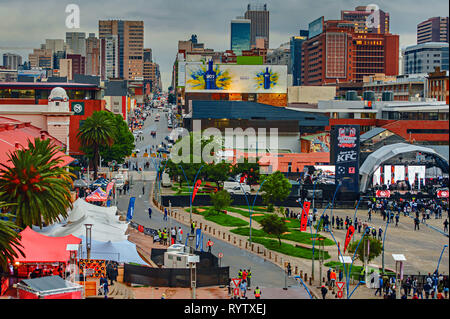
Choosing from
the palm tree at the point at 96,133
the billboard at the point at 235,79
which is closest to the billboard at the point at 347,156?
the palm tree at the point at 96,133

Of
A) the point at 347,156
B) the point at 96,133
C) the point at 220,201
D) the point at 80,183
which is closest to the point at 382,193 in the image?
the point at 347,156

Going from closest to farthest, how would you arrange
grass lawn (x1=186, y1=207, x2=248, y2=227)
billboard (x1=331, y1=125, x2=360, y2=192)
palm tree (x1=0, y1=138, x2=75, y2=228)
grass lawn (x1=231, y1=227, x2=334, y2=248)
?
palm tree (x1=0, y1=138, x2=75, y2=228)
grass lawn (x1=231, y1=227, x2=334, y2=248)
grass lawn (x1=186, y1=207, x2=248, y2=227)
billboard (x1=331, y1=125, x2=360, y2=192)

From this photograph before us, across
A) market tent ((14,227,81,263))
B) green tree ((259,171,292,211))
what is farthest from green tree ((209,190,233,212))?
market tent ((14,227,81,263))

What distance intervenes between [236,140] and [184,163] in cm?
5059

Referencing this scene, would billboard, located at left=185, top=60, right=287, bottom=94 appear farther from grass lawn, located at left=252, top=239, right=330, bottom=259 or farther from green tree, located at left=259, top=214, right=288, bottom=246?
green tree, located at left=259, top=214, right=288, bottom=246

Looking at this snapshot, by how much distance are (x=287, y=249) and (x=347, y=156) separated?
30.4m

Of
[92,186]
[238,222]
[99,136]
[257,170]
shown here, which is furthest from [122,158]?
[238,222]

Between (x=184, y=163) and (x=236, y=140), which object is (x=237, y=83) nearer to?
(x=236, y=140)

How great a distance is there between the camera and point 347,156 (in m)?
85.8

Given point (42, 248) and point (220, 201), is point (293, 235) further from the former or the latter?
point (42, 248)

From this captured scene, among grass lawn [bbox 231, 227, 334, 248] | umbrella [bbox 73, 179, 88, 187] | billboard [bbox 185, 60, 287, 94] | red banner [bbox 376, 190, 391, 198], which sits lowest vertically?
grass lawn [bbox 231, 227, 334, 248]

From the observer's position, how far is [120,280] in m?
42.4

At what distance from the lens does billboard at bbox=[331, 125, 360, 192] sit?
280 feet

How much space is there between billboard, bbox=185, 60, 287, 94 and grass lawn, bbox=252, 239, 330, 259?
120610 millimetres
